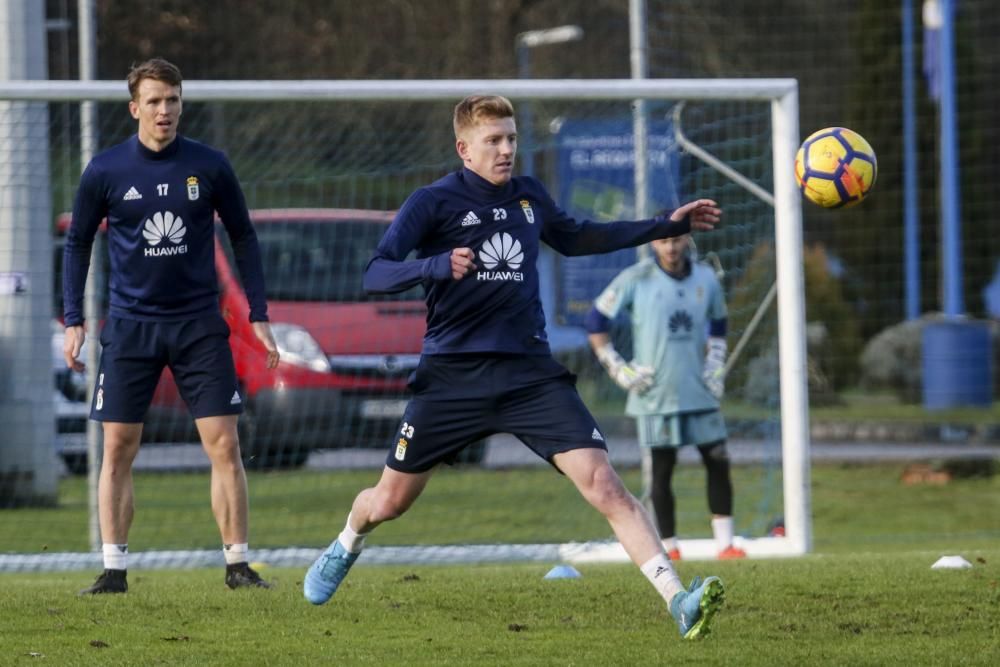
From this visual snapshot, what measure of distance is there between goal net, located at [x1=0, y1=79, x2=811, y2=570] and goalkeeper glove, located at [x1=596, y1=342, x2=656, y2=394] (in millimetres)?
761

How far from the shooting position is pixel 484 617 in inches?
255

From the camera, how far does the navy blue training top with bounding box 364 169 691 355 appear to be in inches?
238

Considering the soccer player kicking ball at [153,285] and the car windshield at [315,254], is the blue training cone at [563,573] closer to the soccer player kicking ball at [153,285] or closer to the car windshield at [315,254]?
the soccer player kicking ball at [153,285]

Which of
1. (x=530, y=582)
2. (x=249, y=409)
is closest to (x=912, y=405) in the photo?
(x=249, y=409)

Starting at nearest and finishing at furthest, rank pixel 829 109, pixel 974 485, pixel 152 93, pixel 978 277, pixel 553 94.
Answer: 1. pixel 152 93
2. pixel 553 94
3. pixel 974 485
4. pixel 978 277
5. pixel 829 109

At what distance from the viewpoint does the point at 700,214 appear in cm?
627

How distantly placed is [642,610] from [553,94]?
3646 millimetres

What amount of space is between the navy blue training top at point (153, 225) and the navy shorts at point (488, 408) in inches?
55.7

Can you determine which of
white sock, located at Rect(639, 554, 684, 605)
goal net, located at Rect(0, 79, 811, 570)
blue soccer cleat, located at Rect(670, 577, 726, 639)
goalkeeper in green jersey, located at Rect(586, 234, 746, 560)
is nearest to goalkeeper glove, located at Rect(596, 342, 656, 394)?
goalkeeper in green jersey, located at Rect(586, 234, 746, 560)

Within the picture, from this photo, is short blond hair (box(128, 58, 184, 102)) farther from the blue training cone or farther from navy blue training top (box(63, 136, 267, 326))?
the blue training cone

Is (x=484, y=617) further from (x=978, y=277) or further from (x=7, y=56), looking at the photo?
(x=978, y=277)

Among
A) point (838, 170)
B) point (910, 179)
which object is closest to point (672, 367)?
point (838, 170)

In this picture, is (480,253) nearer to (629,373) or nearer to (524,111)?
(629,373)

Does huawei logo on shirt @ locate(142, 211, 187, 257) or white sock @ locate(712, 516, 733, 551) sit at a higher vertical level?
huawei logo on shirt @ locate(142, 211, 187, 257)
